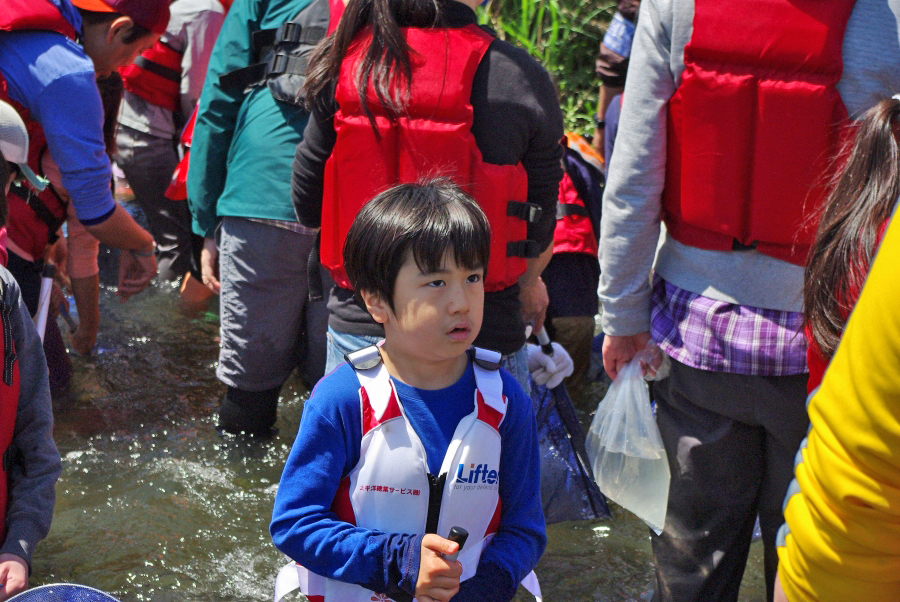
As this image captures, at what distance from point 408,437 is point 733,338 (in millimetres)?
832

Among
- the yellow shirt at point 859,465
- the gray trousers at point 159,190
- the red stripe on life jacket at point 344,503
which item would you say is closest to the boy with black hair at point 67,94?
the red stripe on life jacket at point 344,503

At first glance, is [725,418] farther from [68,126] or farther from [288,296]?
[68,126]

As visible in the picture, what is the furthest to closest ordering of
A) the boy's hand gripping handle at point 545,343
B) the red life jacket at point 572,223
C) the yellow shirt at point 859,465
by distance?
the red life jacket at point 572,223 → the boy's hand gripping handle at point 545,343 → the yellow shirt at point 859,465

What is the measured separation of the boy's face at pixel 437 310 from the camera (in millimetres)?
1750

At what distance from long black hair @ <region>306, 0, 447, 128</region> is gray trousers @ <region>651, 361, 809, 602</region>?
0.97m

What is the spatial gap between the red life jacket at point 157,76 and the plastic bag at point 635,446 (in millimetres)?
3575

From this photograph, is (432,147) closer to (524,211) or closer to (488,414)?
(524,211)

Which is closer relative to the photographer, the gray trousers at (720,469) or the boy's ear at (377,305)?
the boy's ear at (377,305)

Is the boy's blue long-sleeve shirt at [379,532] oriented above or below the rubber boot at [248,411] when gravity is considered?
above

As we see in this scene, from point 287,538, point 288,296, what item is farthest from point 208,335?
point 287,538

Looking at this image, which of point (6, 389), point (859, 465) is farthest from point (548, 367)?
point (859, 465)

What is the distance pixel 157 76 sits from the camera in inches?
201

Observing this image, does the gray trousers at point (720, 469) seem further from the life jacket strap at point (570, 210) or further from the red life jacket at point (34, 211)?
the red life jacket at point (34, 211)

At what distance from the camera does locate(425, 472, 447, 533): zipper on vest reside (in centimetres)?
177
